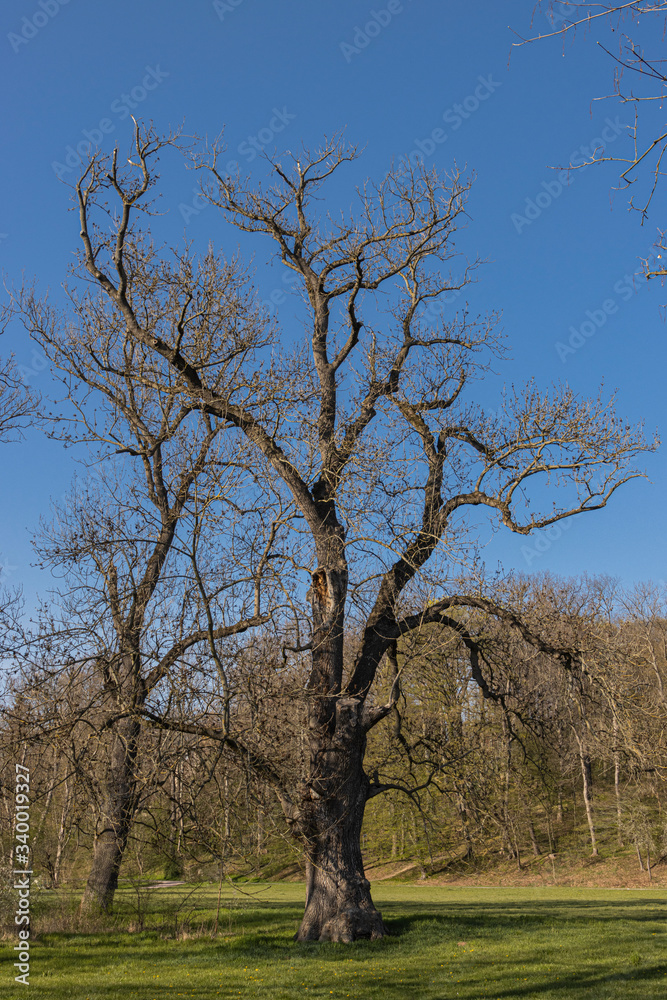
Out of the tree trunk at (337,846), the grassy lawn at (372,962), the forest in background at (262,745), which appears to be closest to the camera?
the grassy lawn at (372,962)

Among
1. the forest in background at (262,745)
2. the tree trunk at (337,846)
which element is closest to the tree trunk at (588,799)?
the forest in background at (262,745)

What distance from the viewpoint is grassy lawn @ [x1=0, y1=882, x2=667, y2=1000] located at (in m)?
7.43

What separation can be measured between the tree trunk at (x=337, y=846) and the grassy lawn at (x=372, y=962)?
367 millimetres

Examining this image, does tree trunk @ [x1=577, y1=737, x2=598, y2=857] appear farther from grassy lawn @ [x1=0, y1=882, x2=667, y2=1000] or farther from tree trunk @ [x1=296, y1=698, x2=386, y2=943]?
tree trunk @ [x1=296, y1=698, x2=386, y2=943]

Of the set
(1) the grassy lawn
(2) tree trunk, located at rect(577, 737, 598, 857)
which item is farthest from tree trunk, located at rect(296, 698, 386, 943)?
(2) tree trunk, located at rect(577, 737, 598, 857)

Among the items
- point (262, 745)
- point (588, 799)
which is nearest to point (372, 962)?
point (262, 745)

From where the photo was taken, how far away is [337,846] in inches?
403

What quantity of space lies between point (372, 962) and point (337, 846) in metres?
1.66

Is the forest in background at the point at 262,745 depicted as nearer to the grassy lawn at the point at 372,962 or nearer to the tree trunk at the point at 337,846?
the tree trunk at the point at 337,846

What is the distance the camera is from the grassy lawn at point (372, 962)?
7434 millimetres

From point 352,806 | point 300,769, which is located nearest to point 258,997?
point 300,769

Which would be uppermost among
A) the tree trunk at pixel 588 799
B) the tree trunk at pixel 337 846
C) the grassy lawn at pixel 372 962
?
the tree trunk at pixel 337 846

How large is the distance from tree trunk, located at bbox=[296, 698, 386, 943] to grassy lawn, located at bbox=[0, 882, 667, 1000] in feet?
1.21

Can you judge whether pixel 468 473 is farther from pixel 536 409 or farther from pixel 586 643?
pixel 586 643
